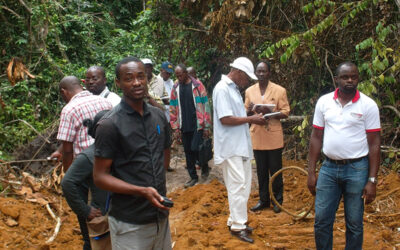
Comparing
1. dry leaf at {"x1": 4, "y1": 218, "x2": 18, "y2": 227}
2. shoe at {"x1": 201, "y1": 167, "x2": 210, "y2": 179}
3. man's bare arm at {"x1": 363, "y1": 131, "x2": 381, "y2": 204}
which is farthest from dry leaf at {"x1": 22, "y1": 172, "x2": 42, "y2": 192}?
man's bare arm at {"x1": 363, "y1": 131, "x2": 381, "y2": 204}

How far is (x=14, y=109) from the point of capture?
31.0ft

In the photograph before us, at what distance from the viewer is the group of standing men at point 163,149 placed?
98.8 inches

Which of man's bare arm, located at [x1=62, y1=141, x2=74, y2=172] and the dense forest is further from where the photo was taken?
the dense forest

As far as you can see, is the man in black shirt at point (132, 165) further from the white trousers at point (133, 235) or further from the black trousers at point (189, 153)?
the black trousers at point (189, 153)

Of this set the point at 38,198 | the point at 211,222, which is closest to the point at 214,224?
the point at 211,222

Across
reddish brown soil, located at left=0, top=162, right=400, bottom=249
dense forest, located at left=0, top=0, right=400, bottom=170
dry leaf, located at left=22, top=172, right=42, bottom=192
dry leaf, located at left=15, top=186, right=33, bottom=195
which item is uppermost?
dense forest, located at left=0, top=0, right=400, bottom=170

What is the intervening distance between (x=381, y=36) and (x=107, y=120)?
4.09 m

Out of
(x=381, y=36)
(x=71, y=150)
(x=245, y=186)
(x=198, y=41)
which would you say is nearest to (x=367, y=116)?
(x=245, y=186)

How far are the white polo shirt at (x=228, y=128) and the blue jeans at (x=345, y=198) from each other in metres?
1.07

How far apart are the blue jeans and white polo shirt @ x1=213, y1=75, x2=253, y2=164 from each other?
107cm

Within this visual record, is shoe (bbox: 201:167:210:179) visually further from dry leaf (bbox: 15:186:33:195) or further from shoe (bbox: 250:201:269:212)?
dry leaf (bbox: 15:186:33:195)

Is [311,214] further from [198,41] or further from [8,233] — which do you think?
[198,41]

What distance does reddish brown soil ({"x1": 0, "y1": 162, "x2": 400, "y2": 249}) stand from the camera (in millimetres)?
4645

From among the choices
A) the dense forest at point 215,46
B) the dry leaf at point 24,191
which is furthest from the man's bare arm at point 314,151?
the dry leaf at point 24,191
